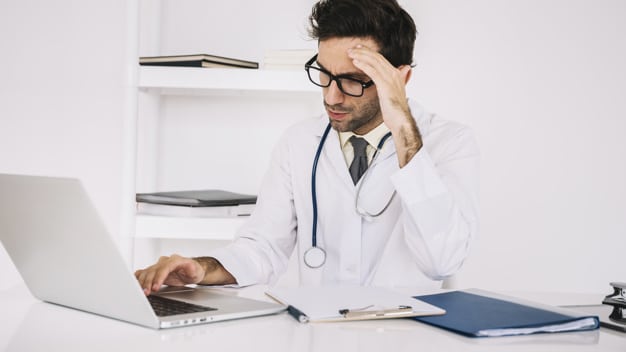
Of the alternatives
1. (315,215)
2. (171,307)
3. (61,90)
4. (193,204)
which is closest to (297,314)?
(171,307)

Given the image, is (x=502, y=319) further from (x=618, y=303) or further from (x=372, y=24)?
(x=372, y=24)

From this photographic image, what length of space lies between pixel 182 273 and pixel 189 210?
103 centimetres

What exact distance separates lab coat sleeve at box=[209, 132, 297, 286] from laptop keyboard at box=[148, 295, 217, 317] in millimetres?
459

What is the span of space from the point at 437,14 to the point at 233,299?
190 cm

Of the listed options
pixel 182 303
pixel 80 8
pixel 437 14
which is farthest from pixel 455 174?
pixel 80 8

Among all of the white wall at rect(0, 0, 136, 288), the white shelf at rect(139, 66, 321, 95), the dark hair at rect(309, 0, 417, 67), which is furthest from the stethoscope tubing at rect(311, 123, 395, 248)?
the white wall at rect(0, 0, 136, 288)

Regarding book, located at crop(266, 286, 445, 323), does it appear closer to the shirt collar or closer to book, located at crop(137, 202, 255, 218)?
the shirt collar

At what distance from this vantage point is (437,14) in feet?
9.18

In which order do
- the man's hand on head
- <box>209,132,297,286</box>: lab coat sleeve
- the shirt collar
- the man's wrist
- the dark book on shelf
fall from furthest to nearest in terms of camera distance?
the dark book on shelf, the shirt collar, <box>209,132,297,286</box>: lab coat sleeve, the man's hand on head, the man's wrist

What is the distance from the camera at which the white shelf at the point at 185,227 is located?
243 centimetres

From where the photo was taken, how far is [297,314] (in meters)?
1.13

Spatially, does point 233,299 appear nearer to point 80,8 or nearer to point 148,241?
point 148,241

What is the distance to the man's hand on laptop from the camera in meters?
1.30

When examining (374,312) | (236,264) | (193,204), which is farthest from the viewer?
(193,204)
